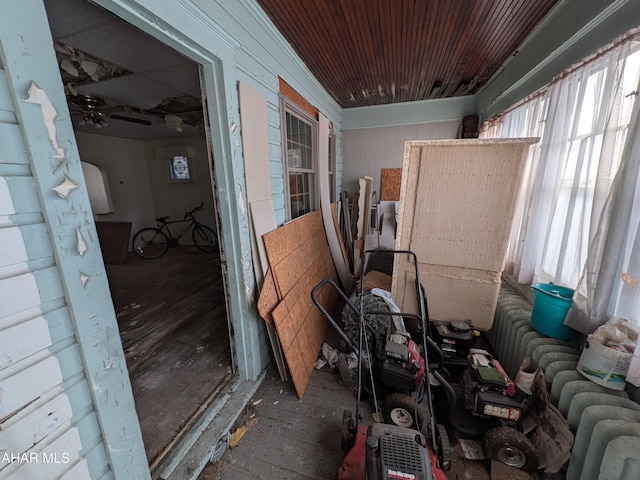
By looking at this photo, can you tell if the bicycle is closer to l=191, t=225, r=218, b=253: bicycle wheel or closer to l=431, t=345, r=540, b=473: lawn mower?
l=191, t=225, r=218, b=253: bicycle wheel

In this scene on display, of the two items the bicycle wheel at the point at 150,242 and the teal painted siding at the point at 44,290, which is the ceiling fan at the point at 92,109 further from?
the teal painted siding at the point at 44,290

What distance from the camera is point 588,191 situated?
1.49 meters

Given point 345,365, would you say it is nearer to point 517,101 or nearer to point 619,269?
point 619,269

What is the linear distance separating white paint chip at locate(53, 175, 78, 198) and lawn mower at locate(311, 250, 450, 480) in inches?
55.2

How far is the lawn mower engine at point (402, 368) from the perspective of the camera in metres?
1.50

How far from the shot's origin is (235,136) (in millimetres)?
1534

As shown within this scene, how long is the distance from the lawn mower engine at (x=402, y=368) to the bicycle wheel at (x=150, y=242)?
5.27m

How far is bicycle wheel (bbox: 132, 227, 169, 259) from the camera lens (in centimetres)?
528

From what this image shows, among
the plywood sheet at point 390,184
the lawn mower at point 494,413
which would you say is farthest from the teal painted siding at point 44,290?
the plywood sheet at point 390,184

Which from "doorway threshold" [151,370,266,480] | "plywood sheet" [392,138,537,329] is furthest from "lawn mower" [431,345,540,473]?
"doorway threshold" [151,370,266,480]

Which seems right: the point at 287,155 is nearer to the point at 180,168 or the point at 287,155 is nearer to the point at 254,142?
the point at 254,142

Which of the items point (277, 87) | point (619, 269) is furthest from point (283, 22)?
point (619, 269)

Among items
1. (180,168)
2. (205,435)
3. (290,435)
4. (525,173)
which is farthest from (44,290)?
(180,168)

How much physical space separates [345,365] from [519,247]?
1850 millimetres
